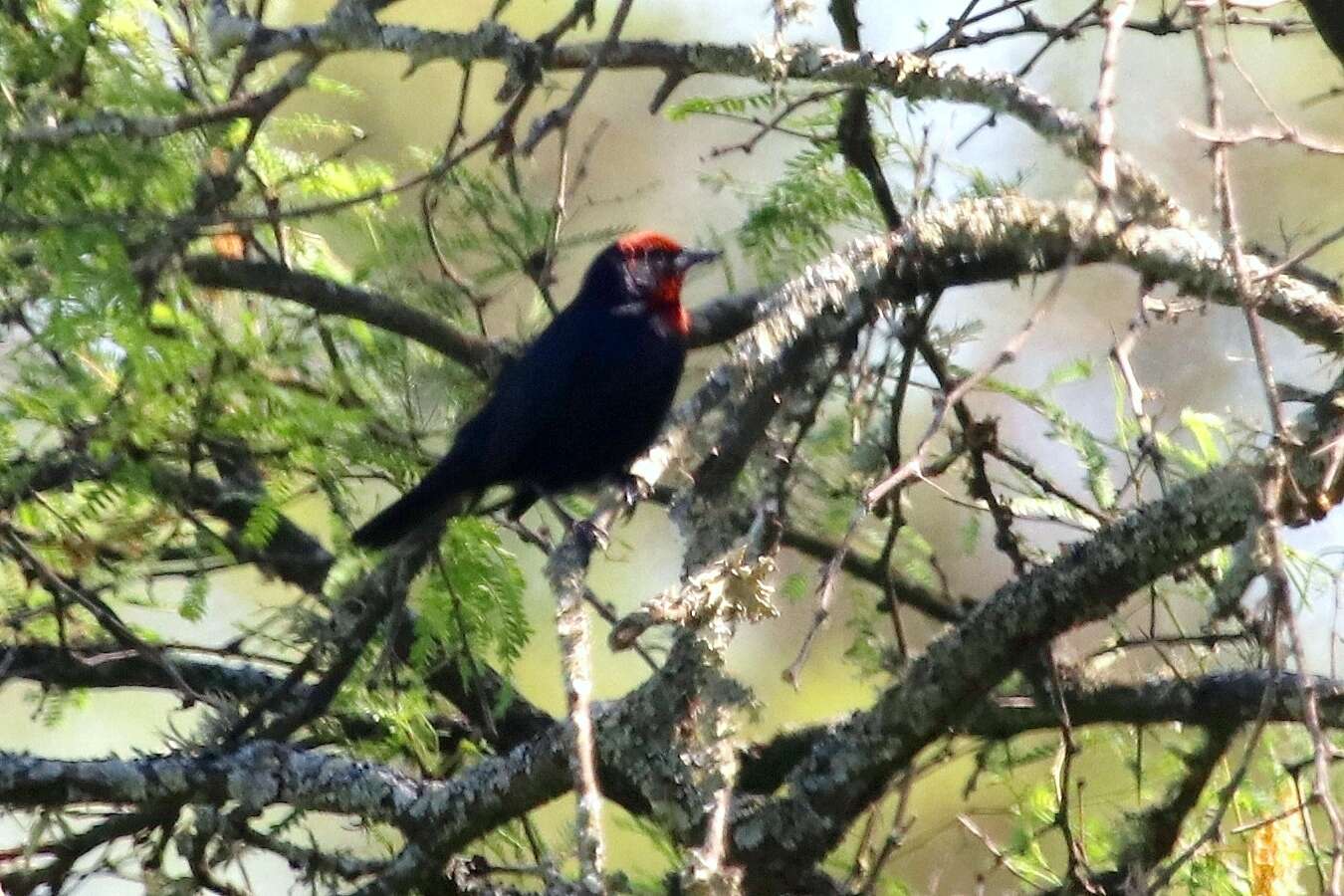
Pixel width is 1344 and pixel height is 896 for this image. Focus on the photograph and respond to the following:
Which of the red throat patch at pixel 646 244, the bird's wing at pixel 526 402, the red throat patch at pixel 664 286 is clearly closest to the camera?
the bird's wing at pixel 526 402

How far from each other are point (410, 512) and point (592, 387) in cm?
96

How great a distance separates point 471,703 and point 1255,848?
2.06m

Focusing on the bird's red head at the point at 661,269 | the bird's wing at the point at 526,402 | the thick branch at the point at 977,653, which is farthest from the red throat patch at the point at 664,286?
the thick branch at the point at 977,653

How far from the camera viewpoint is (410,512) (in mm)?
4070

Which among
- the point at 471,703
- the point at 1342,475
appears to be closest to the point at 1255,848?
the point at 1342,475

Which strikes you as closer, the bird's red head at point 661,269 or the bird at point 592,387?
the bird at point 592,387

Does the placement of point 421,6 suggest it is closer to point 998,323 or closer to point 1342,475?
point 998,323

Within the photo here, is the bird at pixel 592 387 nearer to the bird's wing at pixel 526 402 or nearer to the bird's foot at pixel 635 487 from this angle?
the bird's wing at pixel 526 402

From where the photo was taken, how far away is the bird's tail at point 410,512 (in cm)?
404

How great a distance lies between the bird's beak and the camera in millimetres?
4980

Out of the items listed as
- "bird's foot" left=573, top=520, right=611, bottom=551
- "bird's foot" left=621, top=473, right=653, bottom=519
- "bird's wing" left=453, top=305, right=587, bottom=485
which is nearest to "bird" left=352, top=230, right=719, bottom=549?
"bird's wing" left=453, top=305, right=587, bottom=485

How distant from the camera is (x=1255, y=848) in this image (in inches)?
144

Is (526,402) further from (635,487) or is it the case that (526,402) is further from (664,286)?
(635,487)

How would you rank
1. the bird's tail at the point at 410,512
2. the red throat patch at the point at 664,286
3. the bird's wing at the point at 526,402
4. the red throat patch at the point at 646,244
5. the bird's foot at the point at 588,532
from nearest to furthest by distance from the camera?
the bird's foot at the point at 588,532 → the bird's tail at the point at 410,512 → the bird's wing at the point at 526,402 → the red throat patch at the point at 664,286 → the red throat patch at the point at 646,244
